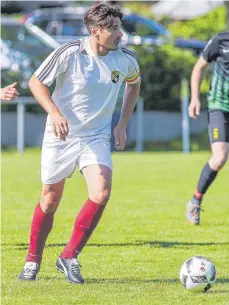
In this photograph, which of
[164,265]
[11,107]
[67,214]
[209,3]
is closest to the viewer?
[164,265]

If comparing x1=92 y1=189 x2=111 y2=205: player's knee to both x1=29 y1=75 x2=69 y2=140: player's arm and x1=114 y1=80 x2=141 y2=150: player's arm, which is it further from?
x1=114 y1=80 x2=141 y2=150: player's arm

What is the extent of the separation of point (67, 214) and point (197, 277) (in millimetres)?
4746

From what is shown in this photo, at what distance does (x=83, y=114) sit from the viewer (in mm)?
6789

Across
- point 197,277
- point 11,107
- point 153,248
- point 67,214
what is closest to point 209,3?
point 11,107

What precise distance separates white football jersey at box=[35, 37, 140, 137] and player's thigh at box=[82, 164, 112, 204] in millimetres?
269

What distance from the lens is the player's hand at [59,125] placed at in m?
6.42

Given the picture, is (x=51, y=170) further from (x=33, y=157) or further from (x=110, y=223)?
(x=33, y=157)

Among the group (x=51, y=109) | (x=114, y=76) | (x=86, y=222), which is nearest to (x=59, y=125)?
(x=51, y=109)

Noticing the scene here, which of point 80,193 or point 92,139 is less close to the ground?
point 92,139

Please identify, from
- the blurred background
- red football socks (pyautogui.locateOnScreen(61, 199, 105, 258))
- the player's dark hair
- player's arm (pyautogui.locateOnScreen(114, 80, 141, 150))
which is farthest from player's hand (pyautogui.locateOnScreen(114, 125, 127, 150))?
the blurred background

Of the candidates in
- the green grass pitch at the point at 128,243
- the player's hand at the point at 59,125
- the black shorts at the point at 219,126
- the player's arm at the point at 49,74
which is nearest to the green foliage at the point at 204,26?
the green grass pitch at the point at 128,243

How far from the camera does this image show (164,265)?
7.45m

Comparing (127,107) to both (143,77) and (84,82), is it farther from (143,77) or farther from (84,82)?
(143,77)

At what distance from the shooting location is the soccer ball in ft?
20.9
